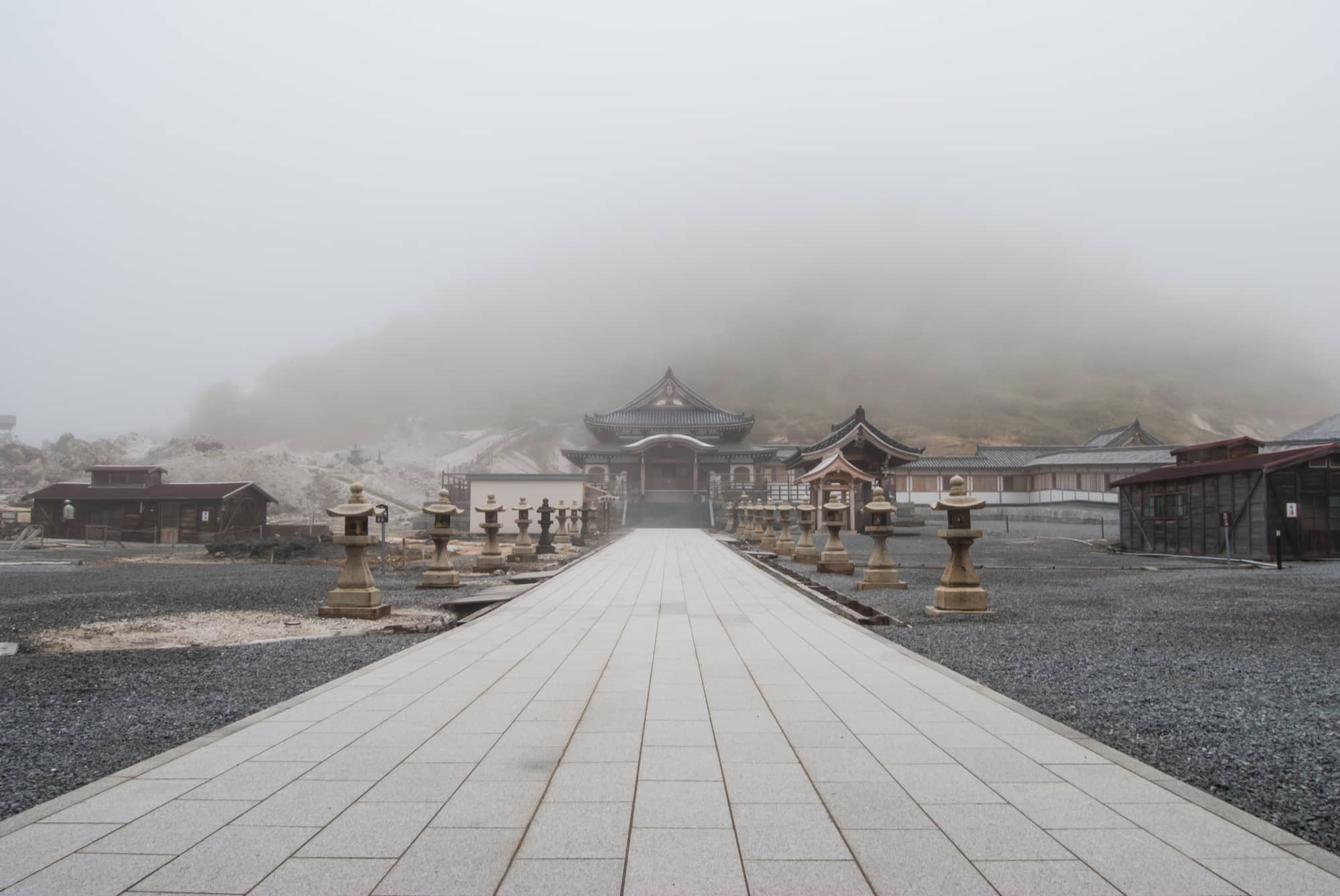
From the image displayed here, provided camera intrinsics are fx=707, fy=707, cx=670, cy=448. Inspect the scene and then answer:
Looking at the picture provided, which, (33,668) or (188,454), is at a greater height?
(188,454)

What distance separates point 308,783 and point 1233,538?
24.6 meters

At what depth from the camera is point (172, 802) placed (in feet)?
11.0

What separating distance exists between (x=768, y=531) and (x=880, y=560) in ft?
34.4

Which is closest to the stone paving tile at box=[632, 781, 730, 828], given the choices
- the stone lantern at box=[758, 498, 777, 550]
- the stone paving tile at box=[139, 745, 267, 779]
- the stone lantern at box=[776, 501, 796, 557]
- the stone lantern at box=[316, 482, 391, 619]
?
the stone paving tile at box=[139, 745, 267, 779]

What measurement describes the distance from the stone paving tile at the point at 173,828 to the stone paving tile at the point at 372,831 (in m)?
0.50

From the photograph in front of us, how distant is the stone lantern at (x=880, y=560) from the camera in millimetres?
12172

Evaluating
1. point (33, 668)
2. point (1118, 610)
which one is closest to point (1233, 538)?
point (1118, 610)

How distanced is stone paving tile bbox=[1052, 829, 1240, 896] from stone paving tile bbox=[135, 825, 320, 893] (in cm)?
325

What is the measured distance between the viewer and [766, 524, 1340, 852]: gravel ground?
13.1 ft

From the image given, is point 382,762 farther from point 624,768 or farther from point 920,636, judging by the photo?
point 920,636

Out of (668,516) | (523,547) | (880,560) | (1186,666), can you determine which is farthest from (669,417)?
(1186,666)

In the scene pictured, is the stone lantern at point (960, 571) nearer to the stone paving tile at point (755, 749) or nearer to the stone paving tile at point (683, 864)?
the stone paving tile at point (755, 749)

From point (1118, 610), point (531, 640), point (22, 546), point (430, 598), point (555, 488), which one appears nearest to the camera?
point (531, 640)

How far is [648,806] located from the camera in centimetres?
332
